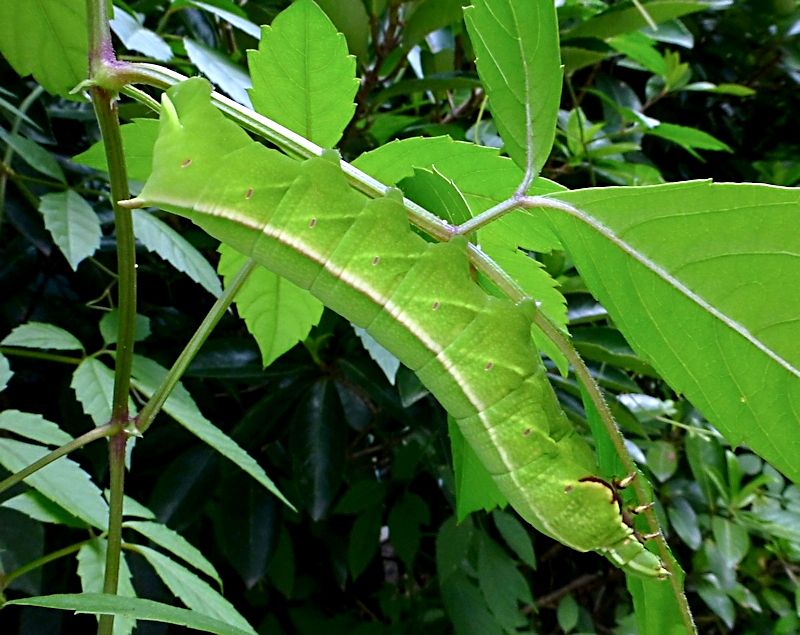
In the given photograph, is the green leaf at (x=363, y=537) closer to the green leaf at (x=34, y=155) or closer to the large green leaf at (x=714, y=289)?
the green leaf at (x=34, y=155)

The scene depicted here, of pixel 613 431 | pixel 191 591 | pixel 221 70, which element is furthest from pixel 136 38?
pixel 613 431

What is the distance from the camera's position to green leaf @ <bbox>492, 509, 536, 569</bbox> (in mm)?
1696

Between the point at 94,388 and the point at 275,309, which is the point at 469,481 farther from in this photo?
the point at 94,388

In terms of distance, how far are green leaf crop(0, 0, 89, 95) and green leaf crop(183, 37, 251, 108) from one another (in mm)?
337

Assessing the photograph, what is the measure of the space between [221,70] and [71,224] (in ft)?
1.04

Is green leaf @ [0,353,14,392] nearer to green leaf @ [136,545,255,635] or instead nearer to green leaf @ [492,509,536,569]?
green leaf @ [136,545,255,635]

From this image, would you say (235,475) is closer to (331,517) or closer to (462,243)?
(331,517)

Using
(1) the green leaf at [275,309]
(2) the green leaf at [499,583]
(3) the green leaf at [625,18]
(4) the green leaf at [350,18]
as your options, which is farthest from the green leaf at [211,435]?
(3) the green leaf at [625,18]

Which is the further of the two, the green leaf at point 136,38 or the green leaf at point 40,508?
the green leaf at point 136,38

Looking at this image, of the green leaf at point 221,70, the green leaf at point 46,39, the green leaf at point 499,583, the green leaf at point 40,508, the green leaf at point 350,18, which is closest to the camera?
the green leaf at point 46,39

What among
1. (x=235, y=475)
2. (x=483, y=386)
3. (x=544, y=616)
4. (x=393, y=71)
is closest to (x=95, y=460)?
(x=235, y=475)

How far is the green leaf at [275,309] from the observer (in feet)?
2.53

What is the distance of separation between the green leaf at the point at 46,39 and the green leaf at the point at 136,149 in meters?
0.08

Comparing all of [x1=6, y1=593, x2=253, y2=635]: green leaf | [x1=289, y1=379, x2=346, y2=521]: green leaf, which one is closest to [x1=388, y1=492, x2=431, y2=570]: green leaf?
[x1=289, y1=379, x2=346, y2=521]: green leaf
